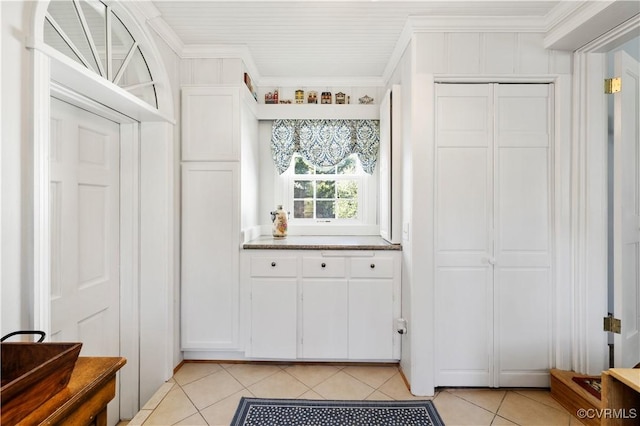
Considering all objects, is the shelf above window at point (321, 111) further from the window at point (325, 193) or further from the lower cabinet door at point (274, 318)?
the lower cabinet door at point (274, 318)

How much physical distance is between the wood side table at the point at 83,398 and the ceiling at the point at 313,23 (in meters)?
2.05

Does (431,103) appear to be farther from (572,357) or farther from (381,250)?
(572,357)

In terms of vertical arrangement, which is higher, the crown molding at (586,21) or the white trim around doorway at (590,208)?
the crown molding at (586,21)

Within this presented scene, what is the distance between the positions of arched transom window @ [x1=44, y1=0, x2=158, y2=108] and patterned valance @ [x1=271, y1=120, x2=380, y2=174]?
1273 millimetres

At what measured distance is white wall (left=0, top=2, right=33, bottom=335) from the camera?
3.70 feet

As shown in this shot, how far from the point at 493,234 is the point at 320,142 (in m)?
1.81

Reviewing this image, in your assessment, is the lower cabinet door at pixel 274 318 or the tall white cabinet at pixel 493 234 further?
the lower cabinet door at pixel 274 318

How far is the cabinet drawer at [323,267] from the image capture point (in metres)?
2.48

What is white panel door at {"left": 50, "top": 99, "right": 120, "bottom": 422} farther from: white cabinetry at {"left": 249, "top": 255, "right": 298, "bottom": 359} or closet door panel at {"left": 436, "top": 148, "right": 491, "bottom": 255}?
closet door panel at {"left": 436, "top": 148, "right": 491, "bottom": 255}

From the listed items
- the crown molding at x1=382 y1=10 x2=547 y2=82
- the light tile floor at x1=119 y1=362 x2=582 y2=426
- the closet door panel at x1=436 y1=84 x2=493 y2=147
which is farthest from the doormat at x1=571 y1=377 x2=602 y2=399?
the crown molding at x1=382 y1=10 x2=547 y2=82

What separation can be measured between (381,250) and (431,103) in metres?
1.14

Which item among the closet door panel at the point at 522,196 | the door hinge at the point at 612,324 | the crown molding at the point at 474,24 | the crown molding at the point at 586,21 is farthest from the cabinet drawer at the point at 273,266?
the crown molding at the point at 586,21

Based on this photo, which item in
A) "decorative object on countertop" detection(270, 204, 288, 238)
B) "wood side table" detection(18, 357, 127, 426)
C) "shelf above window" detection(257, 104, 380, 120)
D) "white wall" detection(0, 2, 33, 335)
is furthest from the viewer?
"shelf above window" detection(257, 104, 380, 120)

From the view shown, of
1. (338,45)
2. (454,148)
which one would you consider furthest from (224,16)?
(454,148)
